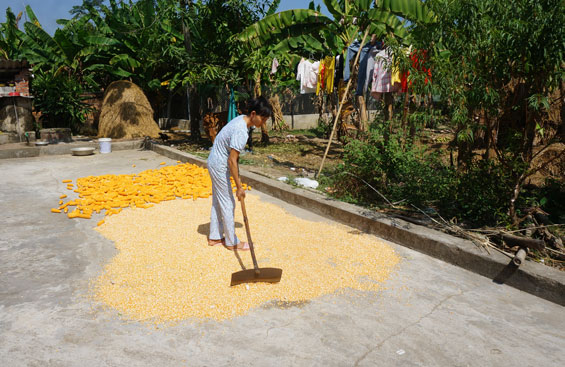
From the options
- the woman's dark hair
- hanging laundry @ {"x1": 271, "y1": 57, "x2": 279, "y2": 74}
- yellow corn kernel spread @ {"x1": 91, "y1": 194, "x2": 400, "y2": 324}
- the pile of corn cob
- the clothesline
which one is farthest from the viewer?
hanging laundry @ {"x1": 271, "y1": 57, "x2": 279, "y2": 74}

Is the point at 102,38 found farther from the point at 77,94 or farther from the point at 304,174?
the point at 304,174

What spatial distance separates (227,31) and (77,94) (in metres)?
6.46

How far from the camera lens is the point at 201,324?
2.85 metres

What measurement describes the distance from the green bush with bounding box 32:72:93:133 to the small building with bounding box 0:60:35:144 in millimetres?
912

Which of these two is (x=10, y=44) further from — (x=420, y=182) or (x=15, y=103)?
(x=420, y=182)

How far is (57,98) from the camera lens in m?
13.2

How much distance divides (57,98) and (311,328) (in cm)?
1349

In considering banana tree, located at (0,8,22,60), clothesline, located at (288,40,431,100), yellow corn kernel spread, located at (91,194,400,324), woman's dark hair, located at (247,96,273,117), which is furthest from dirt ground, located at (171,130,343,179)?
banana tree, located at (0,8,22,60)

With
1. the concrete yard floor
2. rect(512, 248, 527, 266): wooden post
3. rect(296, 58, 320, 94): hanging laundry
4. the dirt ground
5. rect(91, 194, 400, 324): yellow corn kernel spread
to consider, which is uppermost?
rect(296, 58, 320, 94): hanging laundry

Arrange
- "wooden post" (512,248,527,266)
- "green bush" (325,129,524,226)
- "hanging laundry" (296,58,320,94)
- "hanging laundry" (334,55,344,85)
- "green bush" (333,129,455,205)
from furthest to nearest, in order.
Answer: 1. "hanging laundry" (296,58,320,94)
2. "hanging laundry" (334,55,344,85)
3. "green bush" (333,129,455,205)
4. "green bush" (325,129,524,226)
5. "wooden post" (512,248,527,266)

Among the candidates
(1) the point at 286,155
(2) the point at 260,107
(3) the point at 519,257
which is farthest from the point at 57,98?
(3) the point at 519,257

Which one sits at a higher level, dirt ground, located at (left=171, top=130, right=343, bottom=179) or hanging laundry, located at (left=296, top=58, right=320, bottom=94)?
hanging laundry, located at (left=296, top=58, right=320, bottom=94)

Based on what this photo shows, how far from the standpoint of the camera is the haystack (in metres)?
13.6

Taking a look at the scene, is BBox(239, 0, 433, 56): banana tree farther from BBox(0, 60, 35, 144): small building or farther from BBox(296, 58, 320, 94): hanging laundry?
BBox(0, 60, 35, 144): small building
